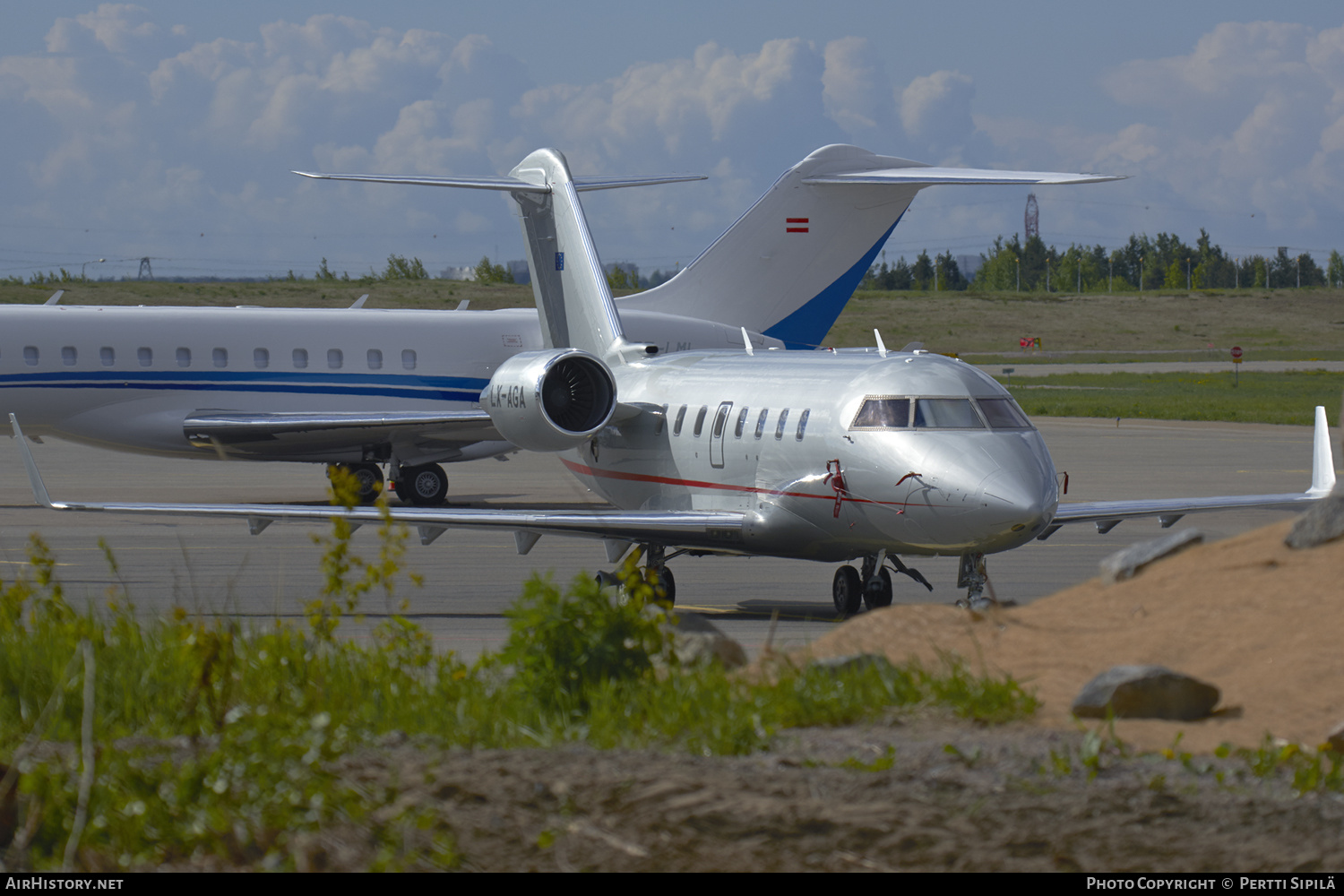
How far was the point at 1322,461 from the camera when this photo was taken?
46.9 feet

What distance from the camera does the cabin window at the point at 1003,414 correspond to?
13.2 metres

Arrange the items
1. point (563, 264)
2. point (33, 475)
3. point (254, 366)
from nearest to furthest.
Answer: point (33, 475) → point (563, 264) → point (254, 366)

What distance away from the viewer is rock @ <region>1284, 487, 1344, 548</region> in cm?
926

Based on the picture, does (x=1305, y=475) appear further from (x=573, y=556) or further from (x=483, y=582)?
(x=483, y=582)

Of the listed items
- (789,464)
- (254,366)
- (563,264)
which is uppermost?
(563,264)

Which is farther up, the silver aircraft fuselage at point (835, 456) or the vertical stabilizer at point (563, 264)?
the vertical stabilizer at point (563, 264)

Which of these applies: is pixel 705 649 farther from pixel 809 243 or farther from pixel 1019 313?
pixel 1019 313

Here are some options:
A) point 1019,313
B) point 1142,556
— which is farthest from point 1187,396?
point 1019,313

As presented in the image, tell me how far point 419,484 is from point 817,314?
26.0 ft

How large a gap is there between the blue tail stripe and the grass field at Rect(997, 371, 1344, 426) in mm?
21873

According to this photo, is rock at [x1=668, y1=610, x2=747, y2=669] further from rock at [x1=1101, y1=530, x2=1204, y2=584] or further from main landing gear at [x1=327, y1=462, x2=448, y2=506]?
main landing gear at [x1=327, y1=462, x2=448, y2=506]

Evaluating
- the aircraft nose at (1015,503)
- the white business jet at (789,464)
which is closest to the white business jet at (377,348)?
the white business jet at (789,464)

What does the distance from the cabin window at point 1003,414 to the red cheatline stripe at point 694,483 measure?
3.79ft

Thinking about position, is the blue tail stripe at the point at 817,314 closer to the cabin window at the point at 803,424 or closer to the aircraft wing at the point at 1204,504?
the aircraft wing at the point at 1204,504
